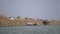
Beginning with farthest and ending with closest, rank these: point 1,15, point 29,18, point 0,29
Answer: point 0,29
point 29,18
point 1,15

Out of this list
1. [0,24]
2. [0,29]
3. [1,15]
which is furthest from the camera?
[0,29]

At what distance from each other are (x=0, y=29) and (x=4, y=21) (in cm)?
119

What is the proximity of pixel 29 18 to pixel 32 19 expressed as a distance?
11cm

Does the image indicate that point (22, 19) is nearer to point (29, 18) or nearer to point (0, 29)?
point (29, 18)

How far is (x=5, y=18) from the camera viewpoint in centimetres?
407

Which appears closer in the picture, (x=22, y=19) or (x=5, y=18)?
(x=5, y=18)

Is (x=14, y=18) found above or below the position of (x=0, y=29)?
above

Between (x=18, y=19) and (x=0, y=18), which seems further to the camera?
(x=18, y=19)

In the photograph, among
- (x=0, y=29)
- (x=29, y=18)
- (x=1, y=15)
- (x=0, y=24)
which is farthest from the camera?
(x=0, y=29)

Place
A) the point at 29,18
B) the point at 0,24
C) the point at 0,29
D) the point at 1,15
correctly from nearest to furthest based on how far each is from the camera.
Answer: the point at 1,15 < the point at 0,24 < the point at 29,18 < the point at 0,29

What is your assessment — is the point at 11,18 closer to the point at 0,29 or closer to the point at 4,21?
the point at 4,21

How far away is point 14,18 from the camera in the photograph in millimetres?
4305

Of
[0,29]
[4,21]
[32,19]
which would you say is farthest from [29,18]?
[0,29]

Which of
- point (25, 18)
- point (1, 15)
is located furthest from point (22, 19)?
point (1, 15)
